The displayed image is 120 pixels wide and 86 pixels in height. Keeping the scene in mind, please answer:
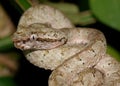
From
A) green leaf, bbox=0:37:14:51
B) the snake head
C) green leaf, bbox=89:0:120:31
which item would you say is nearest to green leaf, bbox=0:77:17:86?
green leaf, bbox=0:37:14:51

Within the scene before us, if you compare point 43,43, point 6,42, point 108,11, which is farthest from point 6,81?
point 43,43

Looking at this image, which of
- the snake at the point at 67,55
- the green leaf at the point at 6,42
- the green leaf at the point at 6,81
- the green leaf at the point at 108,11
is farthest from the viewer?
the green leaf at the point at 6,81

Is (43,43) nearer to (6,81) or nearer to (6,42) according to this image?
(6,42)

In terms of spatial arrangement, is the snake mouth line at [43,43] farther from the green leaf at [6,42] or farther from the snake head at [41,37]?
the green leaf at [6,42]

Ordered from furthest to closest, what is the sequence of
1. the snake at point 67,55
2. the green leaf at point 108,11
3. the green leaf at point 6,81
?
the green leaf at point 6,81 < the green leaf at point 108,11 < the snake at point 67,55

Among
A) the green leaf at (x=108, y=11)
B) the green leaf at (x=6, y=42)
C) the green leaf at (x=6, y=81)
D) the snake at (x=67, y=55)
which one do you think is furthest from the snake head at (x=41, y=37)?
the green leaf at (x=6, y=81)

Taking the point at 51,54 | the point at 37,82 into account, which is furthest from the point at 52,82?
the point at 37,82

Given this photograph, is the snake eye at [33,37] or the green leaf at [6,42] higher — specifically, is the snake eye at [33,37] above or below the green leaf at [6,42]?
above
